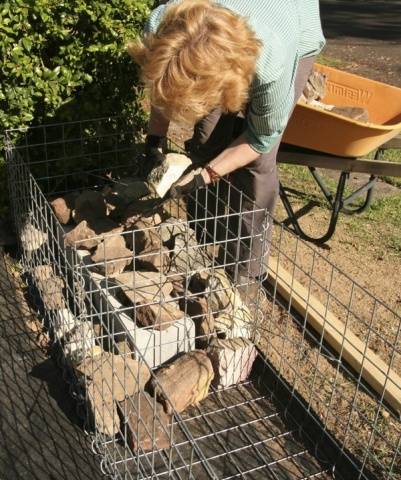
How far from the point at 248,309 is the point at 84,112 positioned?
139 centimetres

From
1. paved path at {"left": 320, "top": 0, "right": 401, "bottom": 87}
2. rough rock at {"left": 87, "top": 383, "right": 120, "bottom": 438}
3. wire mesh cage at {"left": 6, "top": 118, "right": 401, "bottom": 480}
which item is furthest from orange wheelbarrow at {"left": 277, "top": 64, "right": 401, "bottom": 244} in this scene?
paved path at {"left": 320, "top": 0, "right": 401, "bottom": 87}

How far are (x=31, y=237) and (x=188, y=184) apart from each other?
36.7 inches

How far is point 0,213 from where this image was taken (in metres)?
3.60

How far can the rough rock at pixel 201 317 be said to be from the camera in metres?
2.79

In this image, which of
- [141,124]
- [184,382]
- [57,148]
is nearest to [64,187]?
[57,148]

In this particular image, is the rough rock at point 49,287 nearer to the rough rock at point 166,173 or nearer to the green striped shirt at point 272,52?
the rough rock at point 166,173

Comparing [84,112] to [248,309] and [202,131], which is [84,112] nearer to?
[202,131]

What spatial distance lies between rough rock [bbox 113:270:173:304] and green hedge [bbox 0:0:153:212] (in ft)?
3.63

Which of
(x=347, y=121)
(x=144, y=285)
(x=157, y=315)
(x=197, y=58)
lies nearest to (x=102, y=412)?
(x=157, y=315)

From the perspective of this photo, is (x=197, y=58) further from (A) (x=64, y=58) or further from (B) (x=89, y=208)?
(A) (x=64, y=58)

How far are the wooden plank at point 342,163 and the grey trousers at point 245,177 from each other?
0.25 m

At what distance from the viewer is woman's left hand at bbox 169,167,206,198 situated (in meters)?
2.68

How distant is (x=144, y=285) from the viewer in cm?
270

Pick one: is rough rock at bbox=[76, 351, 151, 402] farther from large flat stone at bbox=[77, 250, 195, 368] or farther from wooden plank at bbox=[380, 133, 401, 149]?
wooden plank at bbox=[380, 133, 401, 149]
